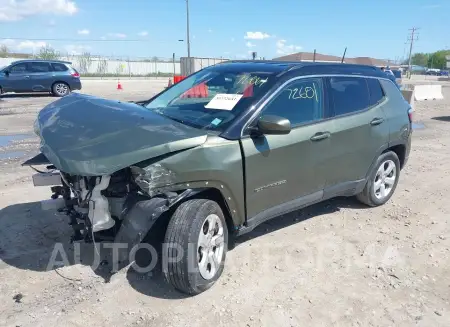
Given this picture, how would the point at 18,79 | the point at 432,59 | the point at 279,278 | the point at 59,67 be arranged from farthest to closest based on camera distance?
the point at 432,59
the point at 59,67
the point at 18,79
the point at 279,278

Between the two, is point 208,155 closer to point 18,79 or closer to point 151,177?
point 151,177

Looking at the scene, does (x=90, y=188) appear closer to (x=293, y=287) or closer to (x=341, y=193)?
(x=293, y=287)

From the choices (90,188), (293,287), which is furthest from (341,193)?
(90,188)

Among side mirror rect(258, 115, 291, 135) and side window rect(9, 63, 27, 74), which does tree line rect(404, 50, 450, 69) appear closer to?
side window rect(9, 63, 27, 74)

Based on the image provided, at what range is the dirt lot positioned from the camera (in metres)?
3.04

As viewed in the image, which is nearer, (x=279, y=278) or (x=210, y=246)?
(x=210, y=246)

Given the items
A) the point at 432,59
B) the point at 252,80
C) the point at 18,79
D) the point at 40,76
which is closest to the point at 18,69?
the point at 18,79

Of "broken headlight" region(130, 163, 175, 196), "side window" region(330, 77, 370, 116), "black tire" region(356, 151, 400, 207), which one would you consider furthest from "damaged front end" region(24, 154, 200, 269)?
"black tire" region(356, 151, 400, 207)

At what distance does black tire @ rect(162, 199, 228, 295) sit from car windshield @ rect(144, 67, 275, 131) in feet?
2.46

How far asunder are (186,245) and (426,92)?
22.5 meters

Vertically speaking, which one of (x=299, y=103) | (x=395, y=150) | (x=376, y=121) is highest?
(x=299, y=103)

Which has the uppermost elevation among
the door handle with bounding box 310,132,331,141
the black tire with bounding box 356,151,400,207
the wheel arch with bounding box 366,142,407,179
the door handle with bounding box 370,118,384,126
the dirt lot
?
the door handle with bounding box 370,118,384,126

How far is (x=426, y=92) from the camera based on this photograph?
2195cm

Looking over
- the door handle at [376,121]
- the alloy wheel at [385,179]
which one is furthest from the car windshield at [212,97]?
the alloy wheel at [385,179]
